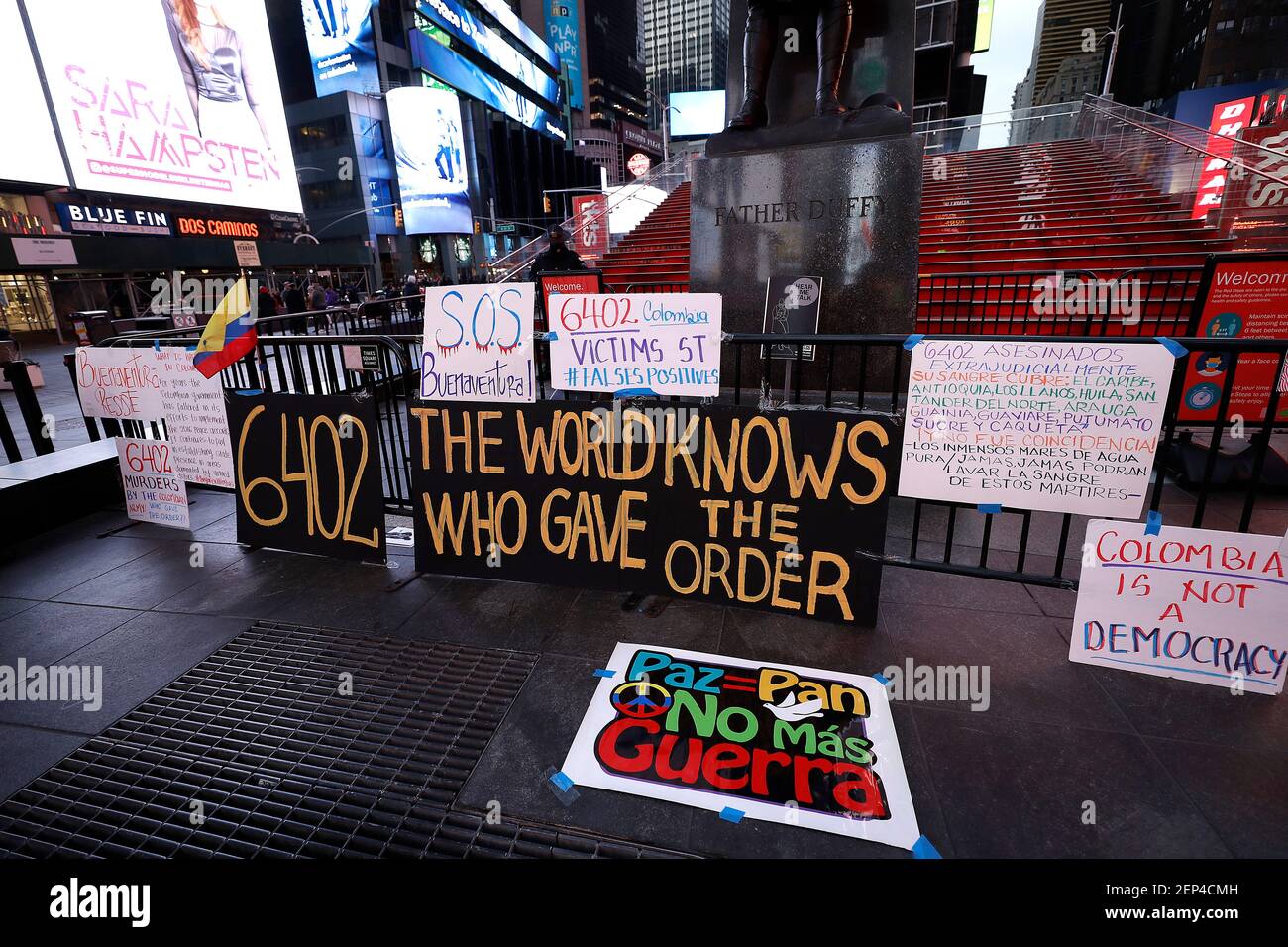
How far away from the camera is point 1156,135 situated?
12.5 m

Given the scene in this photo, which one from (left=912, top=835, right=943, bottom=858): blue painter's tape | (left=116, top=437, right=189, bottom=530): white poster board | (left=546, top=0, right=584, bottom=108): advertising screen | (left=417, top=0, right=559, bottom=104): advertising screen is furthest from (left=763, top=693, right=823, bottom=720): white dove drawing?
(left=546, top=0, right=584, bottom=108): advertising screen

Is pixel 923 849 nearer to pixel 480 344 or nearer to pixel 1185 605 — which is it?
pixel 1185 605

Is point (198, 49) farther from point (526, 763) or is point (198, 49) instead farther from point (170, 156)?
point (526, 763)

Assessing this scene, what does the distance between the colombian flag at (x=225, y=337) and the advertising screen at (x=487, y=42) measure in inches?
2617

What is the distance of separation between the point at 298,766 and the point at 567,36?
5663 inches

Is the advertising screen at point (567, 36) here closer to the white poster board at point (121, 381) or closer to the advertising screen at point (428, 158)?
the advertising screen at point (428, 158)

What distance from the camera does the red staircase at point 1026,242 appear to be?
339 inches

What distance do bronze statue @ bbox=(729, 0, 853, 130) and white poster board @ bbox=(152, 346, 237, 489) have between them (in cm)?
551

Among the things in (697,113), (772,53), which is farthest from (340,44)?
(772,53)

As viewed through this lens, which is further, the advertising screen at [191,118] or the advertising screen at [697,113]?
the advertising screen at [697,113]

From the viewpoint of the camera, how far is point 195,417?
14.7 ft

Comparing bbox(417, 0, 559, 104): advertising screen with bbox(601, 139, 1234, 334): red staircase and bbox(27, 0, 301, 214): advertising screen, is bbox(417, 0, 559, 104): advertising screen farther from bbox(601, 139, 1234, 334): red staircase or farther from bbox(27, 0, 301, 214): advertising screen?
bbox(601, 139, 1234, 334): red staircase

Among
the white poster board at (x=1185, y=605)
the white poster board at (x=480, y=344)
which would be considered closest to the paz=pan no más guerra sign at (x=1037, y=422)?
the white poster board at (x=1185, y=605)

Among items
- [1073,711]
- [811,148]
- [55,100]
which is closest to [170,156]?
[55,100]
